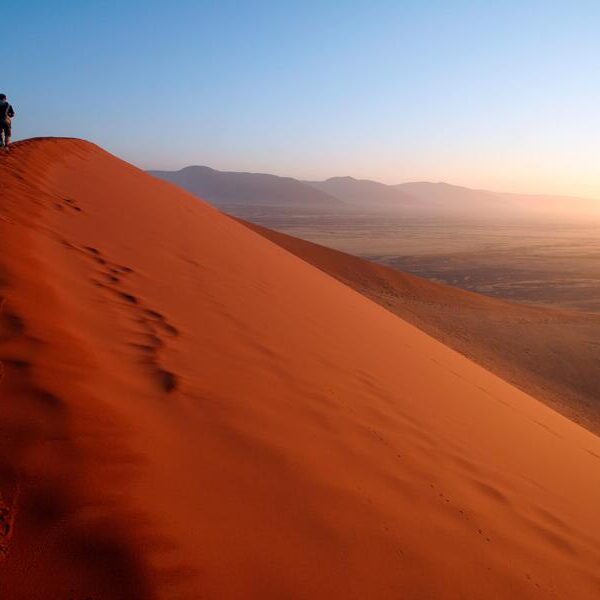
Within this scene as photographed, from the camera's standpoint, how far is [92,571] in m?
1.26

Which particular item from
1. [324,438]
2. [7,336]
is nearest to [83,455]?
[7,336]

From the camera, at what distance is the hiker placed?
8.88 m

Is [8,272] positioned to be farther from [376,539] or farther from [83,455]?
[376,539]

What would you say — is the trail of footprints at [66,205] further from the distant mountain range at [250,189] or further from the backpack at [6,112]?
the distant mountain range at [250,189]

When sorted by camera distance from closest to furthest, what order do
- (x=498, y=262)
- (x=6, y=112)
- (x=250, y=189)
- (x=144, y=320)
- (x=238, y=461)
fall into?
(x=238, y=461) → (x=144, y=320) → (x=6, y=112) → (x=498, y=262) → (x=250, y=189)

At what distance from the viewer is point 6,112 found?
8938 millimetres

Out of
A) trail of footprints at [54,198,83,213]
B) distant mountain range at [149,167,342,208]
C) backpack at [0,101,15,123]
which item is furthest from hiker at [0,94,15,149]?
distant mountain range at [149,167,342,208]

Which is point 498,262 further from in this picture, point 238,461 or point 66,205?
point 238,461

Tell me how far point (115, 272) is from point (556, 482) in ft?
11.4

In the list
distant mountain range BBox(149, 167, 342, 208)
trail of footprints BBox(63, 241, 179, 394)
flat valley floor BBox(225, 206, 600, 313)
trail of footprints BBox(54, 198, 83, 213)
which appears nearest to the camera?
trail of footprints BBox(63, 241, 179, 394)

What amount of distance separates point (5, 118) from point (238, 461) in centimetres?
934

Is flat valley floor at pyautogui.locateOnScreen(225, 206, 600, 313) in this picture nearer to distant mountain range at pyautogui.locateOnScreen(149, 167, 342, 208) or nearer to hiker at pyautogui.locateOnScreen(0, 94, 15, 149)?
hiker at pyautogui.locateOnScreen(0, 94, 15, 149)

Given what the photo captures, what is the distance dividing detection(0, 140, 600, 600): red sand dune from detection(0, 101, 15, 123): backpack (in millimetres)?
5203

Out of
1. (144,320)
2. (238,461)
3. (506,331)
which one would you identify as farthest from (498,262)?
(238,461)
